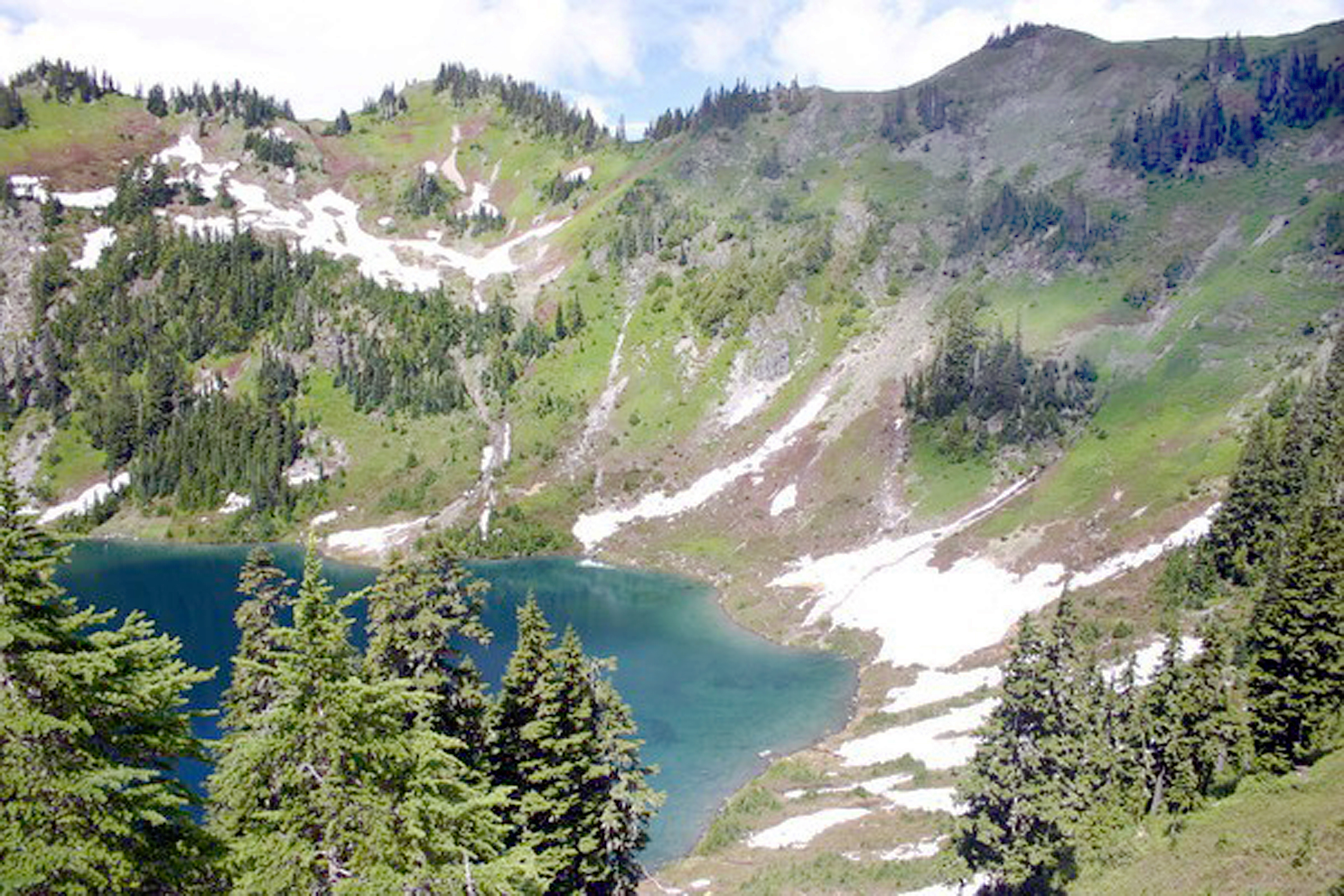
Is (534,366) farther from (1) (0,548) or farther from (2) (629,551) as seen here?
(1) (0,548)

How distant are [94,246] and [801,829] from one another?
212 metres

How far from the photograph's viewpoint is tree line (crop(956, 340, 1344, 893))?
106 ft

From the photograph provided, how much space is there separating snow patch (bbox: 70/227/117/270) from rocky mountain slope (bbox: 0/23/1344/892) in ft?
2.90

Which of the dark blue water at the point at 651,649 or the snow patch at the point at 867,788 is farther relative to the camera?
the dark blue water at the point at 651,649

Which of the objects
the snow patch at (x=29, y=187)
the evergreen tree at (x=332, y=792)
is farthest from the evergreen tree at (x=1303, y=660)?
the snow patch at (x=29, y=187)

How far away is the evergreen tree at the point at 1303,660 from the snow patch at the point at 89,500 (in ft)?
588

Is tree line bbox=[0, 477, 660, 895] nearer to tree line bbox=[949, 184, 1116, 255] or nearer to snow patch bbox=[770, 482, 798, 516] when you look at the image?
snow patch bbox=[770, 482, 798, 516]

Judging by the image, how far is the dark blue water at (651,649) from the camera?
66625mm

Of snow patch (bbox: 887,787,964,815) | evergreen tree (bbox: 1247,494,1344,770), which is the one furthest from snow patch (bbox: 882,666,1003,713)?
evergreen tree (bbox: 1247,494,1344,770)

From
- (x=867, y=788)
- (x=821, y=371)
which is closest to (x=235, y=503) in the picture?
(x=821, y=371)

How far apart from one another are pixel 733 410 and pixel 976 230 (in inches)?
2489

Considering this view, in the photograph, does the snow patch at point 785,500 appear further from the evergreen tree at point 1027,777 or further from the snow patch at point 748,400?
the evergreen tree at point 1027,777

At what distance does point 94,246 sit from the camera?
636ft

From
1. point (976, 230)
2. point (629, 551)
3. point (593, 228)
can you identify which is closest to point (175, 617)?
point (629, 551)
